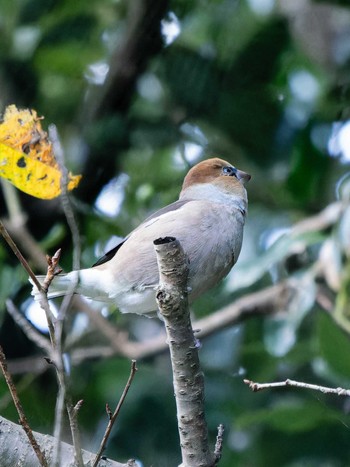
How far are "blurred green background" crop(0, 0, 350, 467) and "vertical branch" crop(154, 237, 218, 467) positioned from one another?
187 cm

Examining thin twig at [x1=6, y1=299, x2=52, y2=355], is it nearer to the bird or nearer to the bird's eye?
the bird

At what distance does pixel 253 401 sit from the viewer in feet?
16.0

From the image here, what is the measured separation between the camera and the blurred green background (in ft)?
15.1

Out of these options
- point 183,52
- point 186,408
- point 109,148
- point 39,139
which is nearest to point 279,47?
point 183,52

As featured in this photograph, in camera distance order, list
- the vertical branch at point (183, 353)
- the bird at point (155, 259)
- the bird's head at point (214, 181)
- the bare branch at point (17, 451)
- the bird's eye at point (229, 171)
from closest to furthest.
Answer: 1. the vertical branch at point (183, 353)
2. the bare branch at point (17, 451)
3. the bird at point (155, 259)
4. the bird's head at point (214, 181)
5. the bird's eye at point (229, 171)

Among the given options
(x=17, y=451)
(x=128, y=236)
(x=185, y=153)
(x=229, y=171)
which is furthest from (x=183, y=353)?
(x=185, y=153)

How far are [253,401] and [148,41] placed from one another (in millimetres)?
2026

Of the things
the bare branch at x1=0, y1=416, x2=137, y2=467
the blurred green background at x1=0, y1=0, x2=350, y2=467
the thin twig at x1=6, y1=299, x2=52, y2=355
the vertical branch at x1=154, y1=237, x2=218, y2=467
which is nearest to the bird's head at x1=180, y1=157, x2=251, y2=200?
the blurred green background at x1=0, y1=0, x2=350, y2=467

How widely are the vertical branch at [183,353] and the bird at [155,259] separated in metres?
0.86

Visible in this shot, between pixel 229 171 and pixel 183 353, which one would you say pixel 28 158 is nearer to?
pixel 183 353

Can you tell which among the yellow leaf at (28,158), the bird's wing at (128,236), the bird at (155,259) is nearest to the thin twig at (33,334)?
the yellow leaf at (28,158)

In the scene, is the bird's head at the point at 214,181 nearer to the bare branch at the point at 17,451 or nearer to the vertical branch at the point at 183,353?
the vertical branch at the point at 183,353

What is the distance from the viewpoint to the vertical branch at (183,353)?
2.43 m

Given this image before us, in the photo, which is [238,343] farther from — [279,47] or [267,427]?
[279,47]
